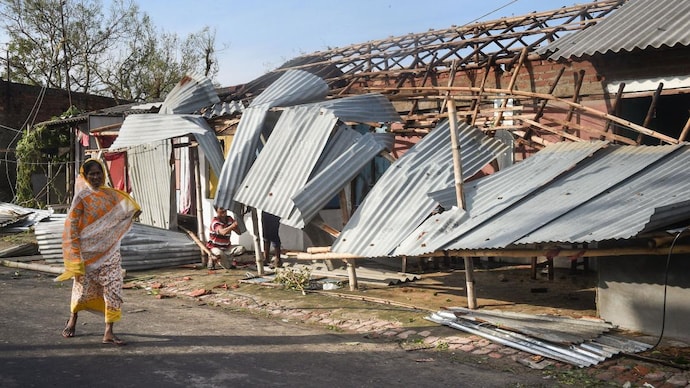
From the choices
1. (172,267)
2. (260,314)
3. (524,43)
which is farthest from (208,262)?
(524,43)

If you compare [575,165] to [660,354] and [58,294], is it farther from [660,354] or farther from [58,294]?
[58,294]

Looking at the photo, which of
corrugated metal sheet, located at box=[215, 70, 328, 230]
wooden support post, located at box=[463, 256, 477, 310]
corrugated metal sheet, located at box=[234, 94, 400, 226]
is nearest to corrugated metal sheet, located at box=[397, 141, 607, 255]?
wooden support post, located at box=[463, 256, 477, 310]

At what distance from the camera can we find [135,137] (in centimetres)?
1046

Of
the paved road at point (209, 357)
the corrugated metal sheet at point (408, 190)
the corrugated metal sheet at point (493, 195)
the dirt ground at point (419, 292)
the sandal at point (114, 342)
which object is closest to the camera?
the paved road at point (209, 357)

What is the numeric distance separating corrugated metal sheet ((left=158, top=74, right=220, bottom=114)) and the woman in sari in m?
5.65

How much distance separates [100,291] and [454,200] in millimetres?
3893

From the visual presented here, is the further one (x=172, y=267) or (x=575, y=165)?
(x=172, y=267)

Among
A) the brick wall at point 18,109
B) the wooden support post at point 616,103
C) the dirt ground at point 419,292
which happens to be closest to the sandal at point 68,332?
the dirt ground at point 419,292

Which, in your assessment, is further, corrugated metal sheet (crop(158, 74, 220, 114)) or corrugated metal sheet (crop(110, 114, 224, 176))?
corrugated metal sheet (crop(158, 74, 220, 114))

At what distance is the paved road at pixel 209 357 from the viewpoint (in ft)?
15.7

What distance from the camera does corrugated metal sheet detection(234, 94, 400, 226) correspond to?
8.95 meters

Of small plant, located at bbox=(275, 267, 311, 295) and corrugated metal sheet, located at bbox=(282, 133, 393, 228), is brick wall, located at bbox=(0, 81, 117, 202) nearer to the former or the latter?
small plant, located at bbox=(275, 267, 311, 295)

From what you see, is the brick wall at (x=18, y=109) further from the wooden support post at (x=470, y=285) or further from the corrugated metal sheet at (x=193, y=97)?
the wooden support post at (x=470, y=285)

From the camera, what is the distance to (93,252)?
19.4 ft
